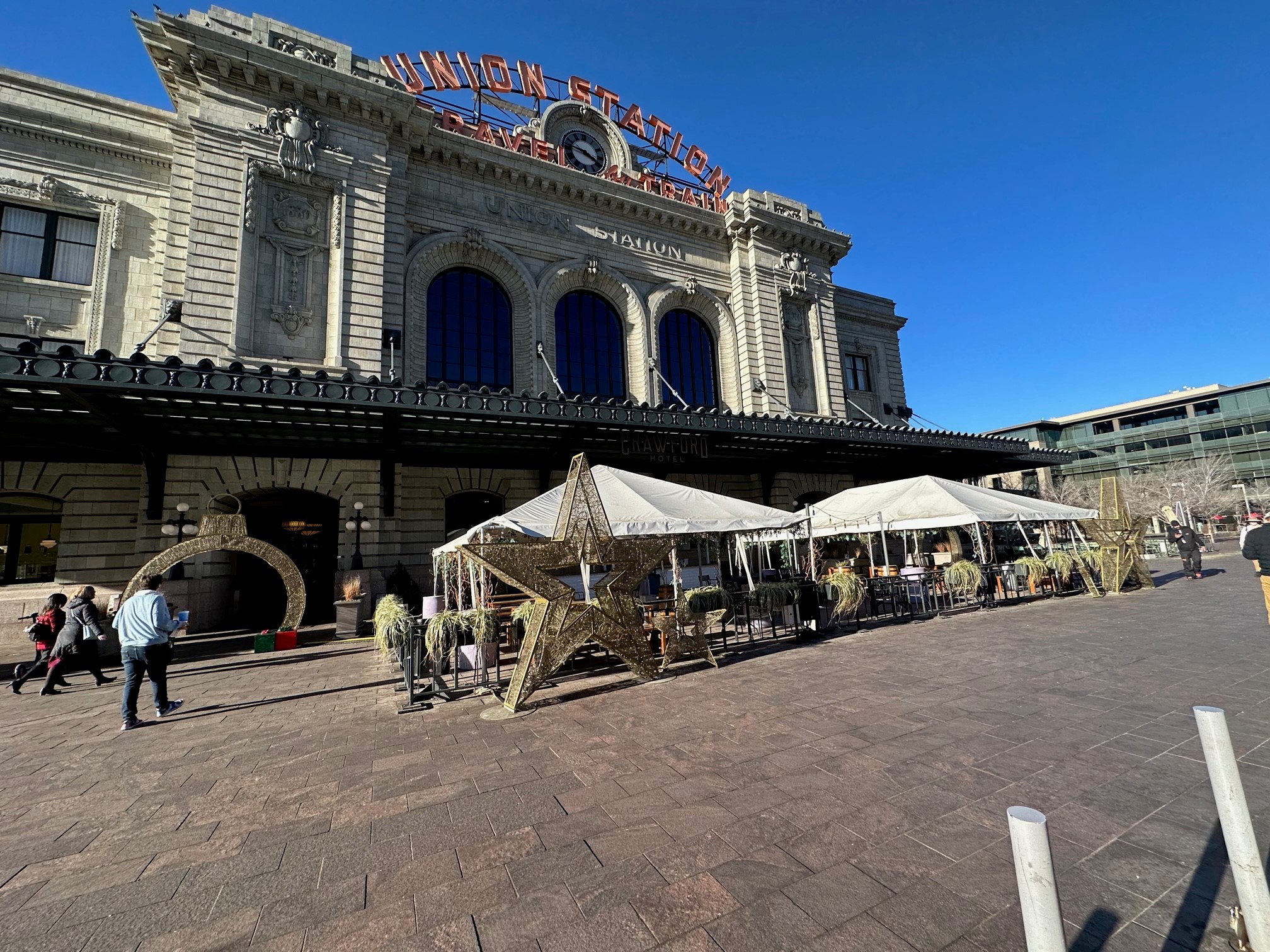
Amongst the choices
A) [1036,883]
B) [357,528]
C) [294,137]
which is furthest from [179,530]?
[1036,883]

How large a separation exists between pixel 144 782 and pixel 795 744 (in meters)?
5.61

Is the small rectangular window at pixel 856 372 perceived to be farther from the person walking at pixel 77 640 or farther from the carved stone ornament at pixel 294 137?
the person walking at pixel 77 640

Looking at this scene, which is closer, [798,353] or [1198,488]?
[798,353]

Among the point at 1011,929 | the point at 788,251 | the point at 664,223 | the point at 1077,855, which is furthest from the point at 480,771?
the point at 788,251

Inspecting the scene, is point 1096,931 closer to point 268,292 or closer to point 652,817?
point 652,817

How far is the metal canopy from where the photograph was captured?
33.4 ft

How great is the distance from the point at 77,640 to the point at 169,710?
120 inches

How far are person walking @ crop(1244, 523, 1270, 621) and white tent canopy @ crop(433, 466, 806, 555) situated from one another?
5857 millimetres

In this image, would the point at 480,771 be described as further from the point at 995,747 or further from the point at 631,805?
the point at 995,747

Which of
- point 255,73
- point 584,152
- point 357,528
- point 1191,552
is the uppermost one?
point 584,152

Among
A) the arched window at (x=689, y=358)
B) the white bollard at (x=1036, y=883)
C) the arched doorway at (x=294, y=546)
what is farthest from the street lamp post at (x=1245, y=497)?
the arched doorway at (x=294, y=546)

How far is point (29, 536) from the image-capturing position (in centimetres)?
1405

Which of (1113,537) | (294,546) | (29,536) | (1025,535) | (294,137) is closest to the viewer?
(1025,535)

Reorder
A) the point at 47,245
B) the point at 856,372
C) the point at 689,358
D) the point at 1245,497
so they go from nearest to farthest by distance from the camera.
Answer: the point at 47,245 → the point at 689,358 → the point at 856,372 → the point at 1245,497
